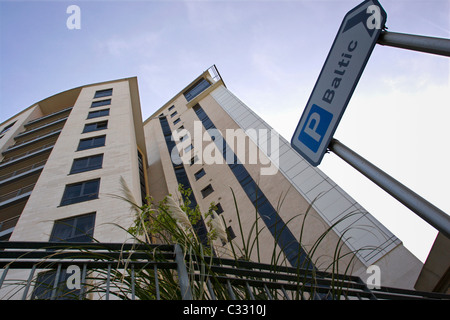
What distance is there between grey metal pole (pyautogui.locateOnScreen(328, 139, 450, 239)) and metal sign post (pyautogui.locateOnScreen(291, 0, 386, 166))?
0.73ft

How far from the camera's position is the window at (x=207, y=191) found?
68.5 feet

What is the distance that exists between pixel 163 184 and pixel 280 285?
Result: 2657 cm

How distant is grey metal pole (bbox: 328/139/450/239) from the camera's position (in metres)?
1.27

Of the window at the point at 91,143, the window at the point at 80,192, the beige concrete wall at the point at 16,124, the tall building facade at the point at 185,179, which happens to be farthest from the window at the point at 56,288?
the beige concrete wall at the point at 16,124

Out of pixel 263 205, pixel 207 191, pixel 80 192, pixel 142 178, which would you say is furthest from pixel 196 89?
pixel 80 192

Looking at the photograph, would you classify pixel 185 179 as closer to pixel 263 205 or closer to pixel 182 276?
pixel 263 205

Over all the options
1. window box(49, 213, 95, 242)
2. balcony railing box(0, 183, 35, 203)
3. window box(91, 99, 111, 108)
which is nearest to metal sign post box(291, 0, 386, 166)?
window box(49, 213, 95, 242)

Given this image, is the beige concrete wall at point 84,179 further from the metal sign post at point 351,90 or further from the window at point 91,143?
the metal sign post at point 351,90

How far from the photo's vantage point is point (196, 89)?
39.4m

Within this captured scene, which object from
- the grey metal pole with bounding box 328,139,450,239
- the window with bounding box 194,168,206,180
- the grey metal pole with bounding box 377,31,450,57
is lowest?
the grey metal pole with bounding box 328,139,450,239

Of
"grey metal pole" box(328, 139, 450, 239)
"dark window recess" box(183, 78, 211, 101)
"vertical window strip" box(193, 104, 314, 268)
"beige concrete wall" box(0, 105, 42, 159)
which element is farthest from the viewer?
"dark window recess" box(183, 78, 211, 101)

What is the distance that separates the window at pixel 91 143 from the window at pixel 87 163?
4.73ft

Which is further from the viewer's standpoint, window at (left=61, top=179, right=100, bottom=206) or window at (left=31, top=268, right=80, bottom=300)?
window at (left=61, top=179, right=100, bottom=206)

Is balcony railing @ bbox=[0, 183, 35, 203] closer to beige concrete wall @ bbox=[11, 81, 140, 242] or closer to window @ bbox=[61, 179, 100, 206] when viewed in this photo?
beige concrete wall @ bbox=[11, 81, 140, 242]
